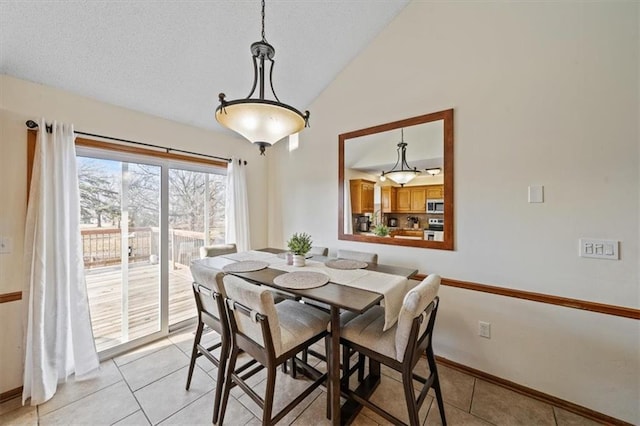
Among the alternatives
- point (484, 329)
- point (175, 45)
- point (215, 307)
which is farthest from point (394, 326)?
point (175, 45)

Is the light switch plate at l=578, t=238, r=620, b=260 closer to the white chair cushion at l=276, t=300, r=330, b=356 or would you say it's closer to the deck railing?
the white chair cushion at l=276, t=300, r=330, b=356

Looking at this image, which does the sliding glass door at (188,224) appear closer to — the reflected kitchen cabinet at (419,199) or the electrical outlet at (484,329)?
the reflected kitchen cabinet at (419,199)

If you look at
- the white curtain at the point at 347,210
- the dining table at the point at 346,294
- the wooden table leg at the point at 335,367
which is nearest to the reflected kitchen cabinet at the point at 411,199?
the white curtain at the point at 347,210

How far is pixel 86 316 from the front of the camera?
6.84 ft

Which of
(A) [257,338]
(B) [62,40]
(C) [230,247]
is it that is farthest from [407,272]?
(B) [62,40]

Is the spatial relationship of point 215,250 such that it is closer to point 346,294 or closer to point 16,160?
point 16,160

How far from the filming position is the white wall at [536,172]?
1600mm

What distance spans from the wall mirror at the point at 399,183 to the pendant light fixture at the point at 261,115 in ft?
3.82

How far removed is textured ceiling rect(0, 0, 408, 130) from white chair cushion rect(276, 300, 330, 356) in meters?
2.26

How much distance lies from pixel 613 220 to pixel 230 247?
327cm

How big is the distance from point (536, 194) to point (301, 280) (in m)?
1.86

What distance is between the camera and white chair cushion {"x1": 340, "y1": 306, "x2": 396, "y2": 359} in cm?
143

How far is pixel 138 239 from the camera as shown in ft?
8.60

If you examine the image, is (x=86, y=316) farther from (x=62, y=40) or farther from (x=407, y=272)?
(x=407, y=272)
